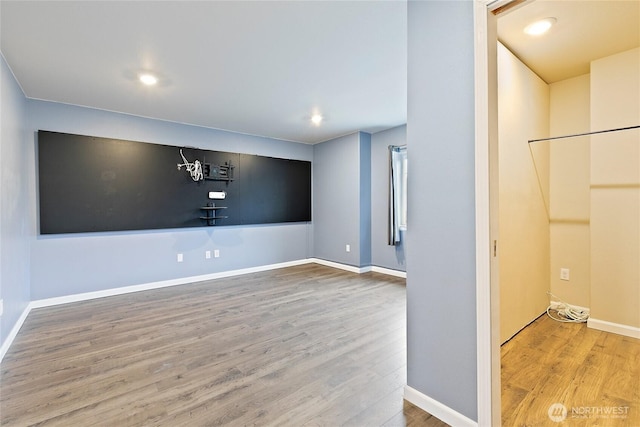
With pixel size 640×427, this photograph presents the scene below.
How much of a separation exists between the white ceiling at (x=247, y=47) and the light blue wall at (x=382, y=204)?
1405 mm

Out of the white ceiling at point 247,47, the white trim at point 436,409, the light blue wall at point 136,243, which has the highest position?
the white ceiling at point 247,47

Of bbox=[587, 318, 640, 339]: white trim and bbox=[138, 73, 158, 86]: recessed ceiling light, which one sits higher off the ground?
bbox=[138, 73, 158, 86]: recessed ceiling light

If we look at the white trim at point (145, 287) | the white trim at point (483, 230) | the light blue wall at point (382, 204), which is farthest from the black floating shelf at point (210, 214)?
the white trim at point (483, 230)

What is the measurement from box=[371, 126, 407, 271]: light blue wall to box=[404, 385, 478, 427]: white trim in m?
3.29

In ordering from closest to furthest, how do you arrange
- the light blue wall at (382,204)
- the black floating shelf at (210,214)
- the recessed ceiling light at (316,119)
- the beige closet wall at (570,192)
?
the beige closet wall at (570,192)
the recessed ceiling light at (316,119)
the black floating shelf at (210,214)
the light blue wall at (382,204)

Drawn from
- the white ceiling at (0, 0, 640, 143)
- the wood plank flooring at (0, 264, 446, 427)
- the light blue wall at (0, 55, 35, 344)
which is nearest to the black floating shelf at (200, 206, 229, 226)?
the wood plank flooring at (0, 264, 446, 427)

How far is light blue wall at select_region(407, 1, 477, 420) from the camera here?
1.49 meters

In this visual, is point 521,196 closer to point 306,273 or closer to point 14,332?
point 306,273

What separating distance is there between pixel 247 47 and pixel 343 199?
3468mm

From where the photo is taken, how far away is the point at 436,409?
1.63m

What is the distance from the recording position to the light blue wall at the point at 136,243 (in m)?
3.60

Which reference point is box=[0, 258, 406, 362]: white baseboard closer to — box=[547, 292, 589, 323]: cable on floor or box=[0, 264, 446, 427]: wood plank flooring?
box=[0, 264, 446, 427]: wood plank flooring

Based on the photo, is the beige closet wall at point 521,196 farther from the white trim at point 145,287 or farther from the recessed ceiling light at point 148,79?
the white trim at point 145,287

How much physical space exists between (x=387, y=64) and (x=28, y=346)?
405 centimetres
